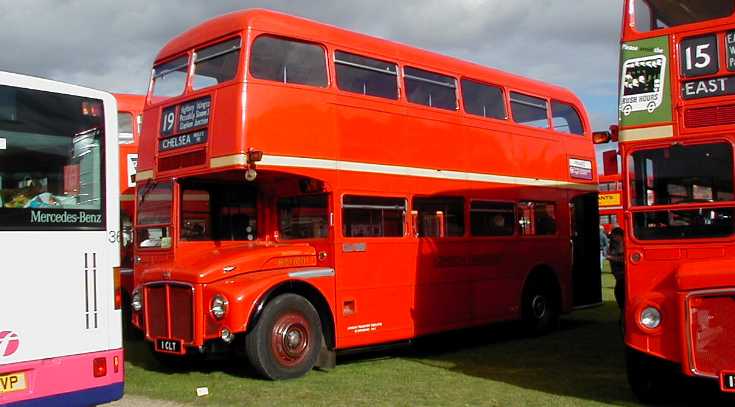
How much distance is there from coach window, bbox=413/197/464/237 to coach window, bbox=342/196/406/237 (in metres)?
0.33

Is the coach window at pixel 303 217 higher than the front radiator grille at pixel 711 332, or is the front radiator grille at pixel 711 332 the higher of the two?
the coach window at pixel 303 217

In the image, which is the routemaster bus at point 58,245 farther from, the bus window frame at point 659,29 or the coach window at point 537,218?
the coach window at point 537,218

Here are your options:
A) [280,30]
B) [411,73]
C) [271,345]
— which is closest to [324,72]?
[280,30]

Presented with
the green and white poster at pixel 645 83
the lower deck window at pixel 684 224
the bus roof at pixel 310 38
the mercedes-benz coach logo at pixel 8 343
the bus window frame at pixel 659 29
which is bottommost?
the mercedes-benz coach logo at pixel 8 343

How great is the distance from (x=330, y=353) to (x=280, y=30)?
397cm

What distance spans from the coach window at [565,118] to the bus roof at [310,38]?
6.01 feet

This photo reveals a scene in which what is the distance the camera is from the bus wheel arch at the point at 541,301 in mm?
12656

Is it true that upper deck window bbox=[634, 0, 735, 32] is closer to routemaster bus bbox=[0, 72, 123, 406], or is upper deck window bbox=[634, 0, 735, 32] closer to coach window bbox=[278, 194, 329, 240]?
coach window bbox=[278, 194, 329, 240]

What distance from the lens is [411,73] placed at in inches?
428

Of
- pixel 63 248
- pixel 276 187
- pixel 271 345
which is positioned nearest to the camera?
pixel 63 248

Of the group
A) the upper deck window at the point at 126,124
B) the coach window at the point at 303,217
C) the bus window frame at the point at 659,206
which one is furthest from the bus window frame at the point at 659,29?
the upper deck window at the point at 126,124

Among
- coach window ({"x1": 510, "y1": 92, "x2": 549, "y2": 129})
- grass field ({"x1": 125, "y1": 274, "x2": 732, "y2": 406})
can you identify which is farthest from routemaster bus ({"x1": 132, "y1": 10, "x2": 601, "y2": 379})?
grass field ({"x1": 125, "y1": 274, "x2": 732, "y2": 406})

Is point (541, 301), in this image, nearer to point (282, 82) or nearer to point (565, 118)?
point (565, 118)

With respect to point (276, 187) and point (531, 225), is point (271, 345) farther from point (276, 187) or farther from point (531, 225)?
point (531, 225)
